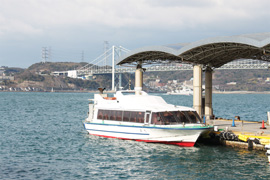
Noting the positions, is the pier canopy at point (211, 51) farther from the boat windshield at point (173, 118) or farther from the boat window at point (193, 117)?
the boat windshield at point (173, 118)

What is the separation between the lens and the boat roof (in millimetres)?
29205

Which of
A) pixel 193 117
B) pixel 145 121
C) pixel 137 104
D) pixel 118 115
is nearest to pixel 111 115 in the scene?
pixel 118 115

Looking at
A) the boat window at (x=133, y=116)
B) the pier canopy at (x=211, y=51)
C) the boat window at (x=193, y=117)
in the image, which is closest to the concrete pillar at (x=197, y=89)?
the pier canopy at (x=211, y=51)

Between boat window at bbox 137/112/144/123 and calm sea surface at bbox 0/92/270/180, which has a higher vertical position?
boat window at bbox 137/112/144/123

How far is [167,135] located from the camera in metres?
28.0

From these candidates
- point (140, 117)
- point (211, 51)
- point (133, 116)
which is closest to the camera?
point (140, 117)

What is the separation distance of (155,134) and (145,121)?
1266mm

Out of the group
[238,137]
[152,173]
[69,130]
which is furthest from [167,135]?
[69,130]

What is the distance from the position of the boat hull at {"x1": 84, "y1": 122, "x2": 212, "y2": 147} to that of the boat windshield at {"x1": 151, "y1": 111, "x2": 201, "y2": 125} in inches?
24.7

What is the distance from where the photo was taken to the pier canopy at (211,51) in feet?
99.3

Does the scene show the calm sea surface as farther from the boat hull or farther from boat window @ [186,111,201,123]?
boat window @ [186,111,201,123]

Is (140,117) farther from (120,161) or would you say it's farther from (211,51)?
(211,51)

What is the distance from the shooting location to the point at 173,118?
92.6ft

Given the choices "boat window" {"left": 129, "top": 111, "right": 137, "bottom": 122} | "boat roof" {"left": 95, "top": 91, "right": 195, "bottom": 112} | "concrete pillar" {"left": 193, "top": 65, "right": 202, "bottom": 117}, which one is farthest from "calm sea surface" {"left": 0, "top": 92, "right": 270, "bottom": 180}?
"concrete pillar" {"left": 193, "top": 65, "right": 202, "bottom": 117}
